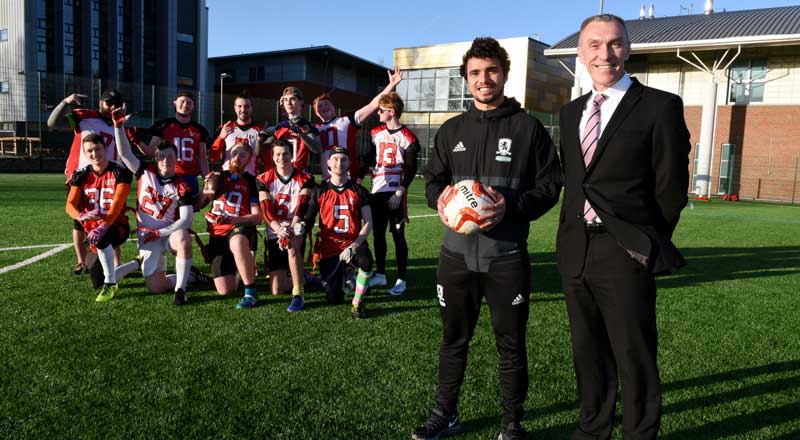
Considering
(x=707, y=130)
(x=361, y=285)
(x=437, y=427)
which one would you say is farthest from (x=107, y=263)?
(x=707, y=130)

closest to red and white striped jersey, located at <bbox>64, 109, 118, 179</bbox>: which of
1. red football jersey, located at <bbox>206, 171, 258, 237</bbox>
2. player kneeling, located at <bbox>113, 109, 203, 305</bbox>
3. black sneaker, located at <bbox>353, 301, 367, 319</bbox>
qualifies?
player kneeling, located at <bbox>113, 109, 203, 305</bbox>

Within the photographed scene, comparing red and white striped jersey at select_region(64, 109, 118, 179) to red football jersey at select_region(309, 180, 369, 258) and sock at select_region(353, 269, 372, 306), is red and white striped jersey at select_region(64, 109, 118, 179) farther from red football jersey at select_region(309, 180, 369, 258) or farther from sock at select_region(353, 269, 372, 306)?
sock at select_region(353, 269, 372, 306)

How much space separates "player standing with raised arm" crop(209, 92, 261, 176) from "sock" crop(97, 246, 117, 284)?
172 centimetres

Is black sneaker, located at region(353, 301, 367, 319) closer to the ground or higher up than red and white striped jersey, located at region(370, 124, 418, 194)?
closer to the ground

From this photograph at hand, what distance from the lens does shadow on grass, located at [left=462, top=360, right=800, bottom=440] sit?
308 centimetres

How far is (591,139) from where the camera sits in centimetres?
260

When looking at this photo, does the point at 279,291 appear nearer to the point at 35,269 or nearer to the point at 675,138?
the point at 35,269

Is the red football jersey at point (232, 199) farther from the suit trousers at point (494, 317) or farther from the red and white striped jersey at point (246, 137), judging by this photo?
the suit trousers at point (494, 317)

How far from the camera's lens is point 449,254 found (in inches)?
121

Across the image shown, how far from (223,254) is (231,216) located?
1.36 feet

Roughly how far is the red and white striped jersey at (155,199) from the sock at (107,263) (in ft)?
1.45

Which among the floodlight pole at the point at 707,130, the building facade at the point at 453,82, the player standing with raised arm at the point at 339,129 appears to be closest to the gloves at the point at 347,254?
the player standing with raised arm at the point at 339,129

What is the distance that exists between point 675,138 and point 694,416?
1.86m

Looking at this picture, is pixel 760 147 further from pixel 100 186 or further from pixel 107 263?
pixel 107 263
